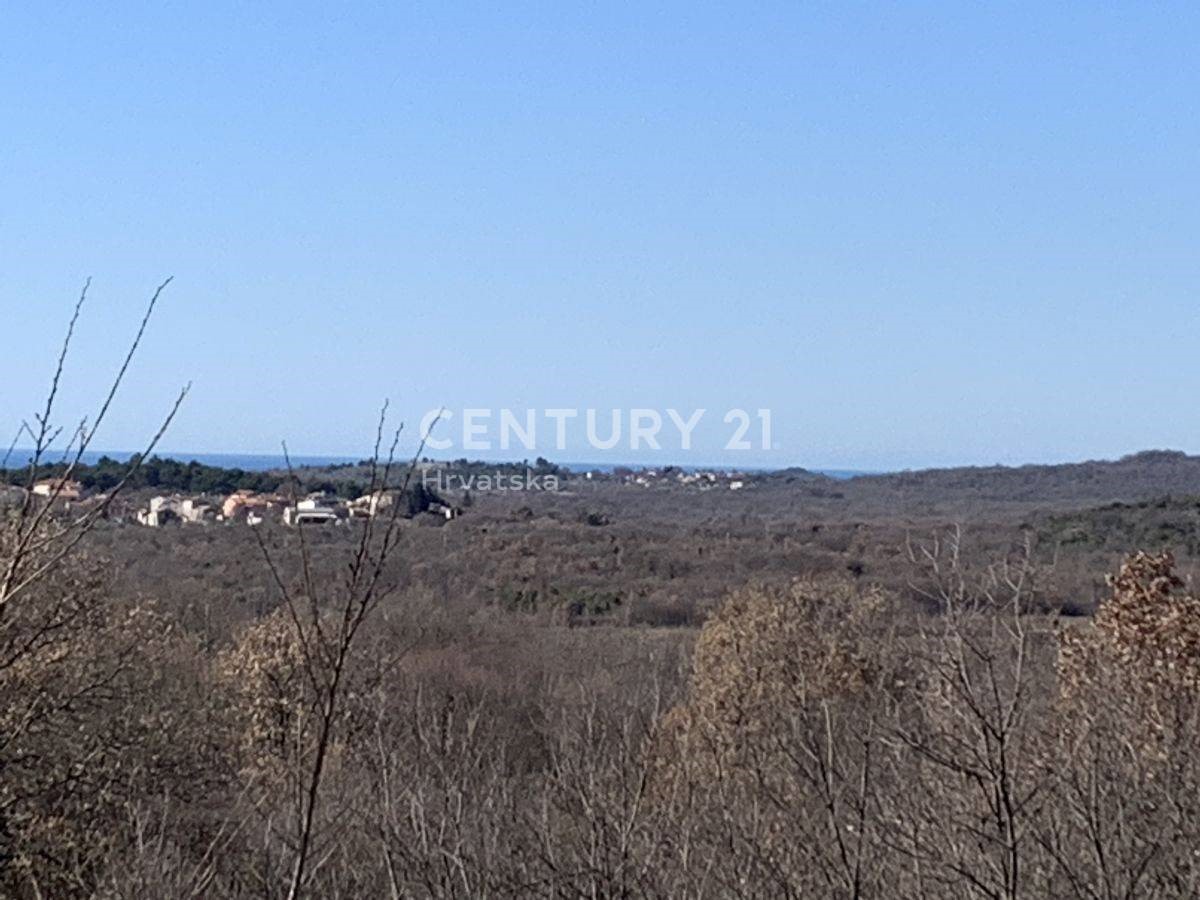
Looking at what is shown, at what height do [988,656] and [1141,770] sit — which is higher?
[988,656]

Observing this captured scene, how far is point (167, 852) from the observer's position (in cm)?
813

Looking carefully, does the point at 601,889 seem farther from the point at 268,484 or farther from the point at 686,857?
the point at 268,484

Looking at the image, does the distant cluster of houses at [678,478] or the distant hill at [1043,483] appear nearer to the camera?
the distant hill at [1043,483]

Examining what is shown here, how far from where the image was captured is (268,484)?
5000 cm

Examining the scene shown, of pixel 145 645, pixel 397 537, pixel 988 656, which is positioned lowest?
pixel 145 645

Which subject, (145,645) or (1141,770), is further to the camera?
(145,645)

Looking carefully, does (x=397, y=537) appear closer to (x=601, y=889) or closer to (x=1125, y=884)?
(x=601, y=889)

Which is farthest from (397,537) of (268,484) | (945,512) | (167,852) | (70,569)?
(945,512)

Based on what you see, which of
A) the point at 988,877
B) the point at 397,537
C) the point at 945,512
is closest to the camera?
the point at 397,537

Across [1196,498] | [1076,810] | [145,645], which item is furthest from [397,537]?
[1196,498]

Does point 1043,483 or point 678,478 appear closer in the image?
point 1043,483

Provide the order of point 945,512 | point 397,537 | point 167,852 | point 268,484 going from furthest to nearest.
Answer: point 945,512
point 268,484
point 167,852
point 397,537

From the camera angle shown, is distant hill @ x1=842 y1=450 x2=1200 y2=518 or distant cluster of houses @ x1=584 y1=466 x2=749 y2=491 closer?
distant hill @ x1=842 y1=450 x2=1200 y2=518

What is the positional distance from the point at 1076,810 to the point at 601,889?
2.11m
